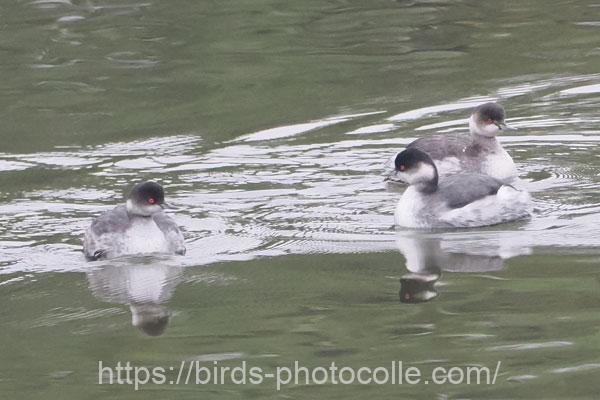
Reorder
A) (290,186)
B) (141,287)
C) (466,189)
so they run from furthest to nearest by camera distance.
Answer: (290,186) < (466,189) < (141,287)

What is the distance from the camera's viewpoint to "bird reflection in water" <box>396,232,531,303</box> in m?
11.8

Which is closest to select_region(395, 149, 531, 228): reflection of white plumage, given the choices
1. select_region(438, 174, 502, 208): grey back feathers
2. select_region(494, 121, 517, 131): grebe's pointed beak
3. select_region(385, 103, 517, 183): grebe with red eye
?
select_region(438, 174, 502, 208): grey back feathers

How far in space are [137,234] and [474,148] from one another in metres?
4.40

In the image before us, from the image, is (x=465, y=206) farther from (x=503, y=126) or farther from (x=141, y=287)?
(x=141, y=287)

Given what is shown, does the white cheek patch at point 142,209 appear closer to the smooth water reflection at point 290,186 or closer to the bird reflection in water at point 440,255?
the smooth water reflection at point 290,186

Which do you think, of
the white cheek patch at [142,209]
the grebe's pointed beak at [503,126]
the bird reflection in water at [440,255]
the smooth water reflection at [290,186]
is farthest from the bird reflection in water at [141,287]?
the grebe's pointed beak at [503,126]

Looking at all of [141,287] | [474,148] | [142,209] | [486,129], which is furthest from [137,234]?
[486,129]

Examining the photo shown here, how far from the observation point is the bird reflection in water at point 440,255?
11805 millimetres

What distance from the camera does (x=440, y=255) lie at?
42.3ft

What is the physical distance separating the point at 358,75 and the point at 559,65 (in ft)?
→ 8.30

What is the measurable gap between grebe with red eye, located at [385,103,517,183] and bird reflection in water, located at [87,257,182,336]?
3.58 m

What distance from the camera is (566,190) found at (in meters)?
14.8

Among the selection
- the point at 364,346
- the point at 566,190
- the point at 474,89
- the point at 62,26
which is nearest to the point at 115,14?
the point at 62,26

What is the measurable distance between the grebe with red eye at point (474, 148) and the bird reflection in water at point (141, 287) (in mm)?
3581
